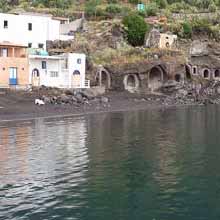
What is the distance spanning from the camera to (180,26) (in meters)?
136

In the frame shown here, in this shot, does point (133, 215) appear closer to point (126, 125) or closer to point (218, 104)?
point (126, 125)

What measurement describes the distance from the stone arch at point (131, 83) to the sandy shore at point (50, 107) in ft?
27.7

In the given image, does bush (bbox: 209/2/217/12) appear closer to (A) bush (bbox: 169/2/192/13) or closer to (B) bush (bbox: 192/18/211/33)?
(A) bush (bbox: 169/2/192/13)

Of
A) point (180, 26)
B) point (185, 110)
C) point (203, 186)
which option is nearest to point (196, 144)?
point (203, 186)

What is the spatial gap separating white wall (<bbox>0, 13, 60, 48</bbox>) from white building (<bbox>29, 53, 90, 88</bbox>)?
6.77 m

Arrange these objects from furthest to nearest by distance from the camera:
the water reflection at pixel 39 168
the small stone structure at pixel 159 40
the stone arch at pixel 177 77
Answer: the small stone structure at pixel 159 40 < the stone arch at pixel 177 77 < the water reflection at pixel 39 168

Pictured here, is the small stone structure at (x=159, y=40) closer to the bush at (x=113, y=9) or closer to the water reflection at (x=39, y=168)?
the bush at (x=113, y=9)

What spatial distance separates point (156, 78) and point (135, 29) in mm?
13622

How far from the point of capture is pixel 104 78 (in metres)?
111

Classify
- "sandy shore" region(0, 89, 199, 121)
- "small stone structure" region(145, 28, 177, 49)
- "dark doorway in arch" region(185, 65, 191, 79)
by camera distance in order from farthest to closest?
"small stone structure" region(145, 28, 177, 49) < "dark doorway in arch" region(185, 65, 191, 79) < "sandy shore" region(0, 89, 199, 121)

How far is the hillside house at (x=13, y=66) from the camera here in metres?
96.3

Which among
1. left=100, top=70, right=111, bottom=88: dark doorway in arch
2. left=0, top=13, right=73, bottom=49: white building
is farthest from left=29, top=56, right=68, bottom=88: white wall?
left=100, top=70, right=111, bottom=88: dark doorway in arch

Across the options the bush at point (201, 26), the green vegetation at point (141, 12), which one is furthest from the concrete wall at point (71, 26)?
the bush at point (201, 26)

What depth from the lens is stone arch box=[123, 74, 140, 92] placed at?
113644 millimetres
